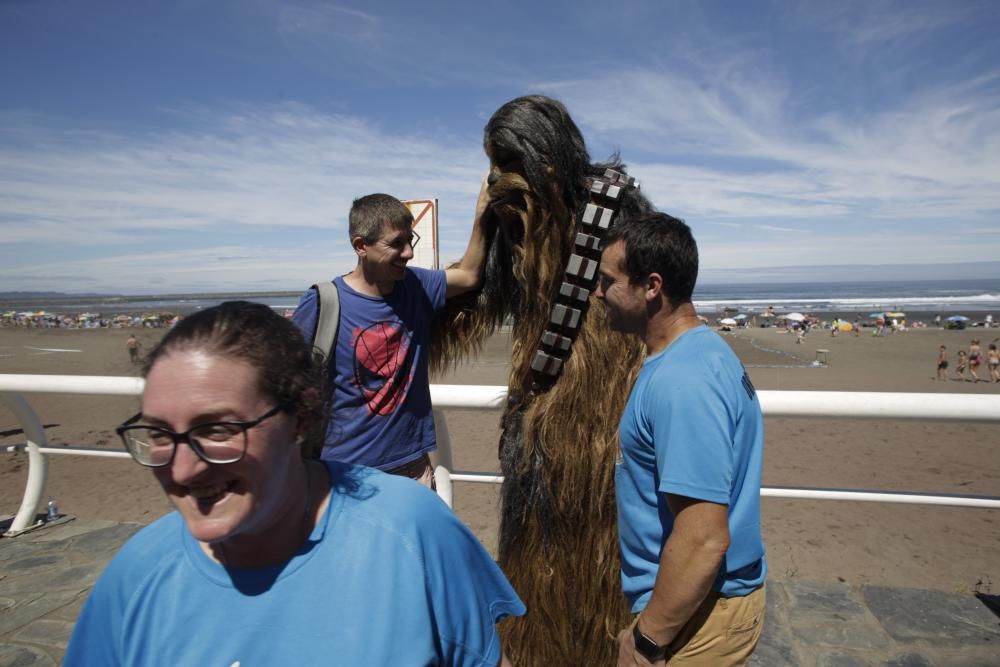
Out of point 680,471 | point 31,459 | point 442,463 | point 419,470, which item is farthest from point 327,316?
point 31,459

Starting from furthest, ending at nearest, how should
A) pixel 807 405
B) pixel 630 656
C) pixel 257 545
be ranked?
pixel 807 405, pixel 630 656, pixel 257 545

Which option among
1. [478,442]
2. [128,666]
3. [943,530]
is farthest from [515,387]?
[478,442]

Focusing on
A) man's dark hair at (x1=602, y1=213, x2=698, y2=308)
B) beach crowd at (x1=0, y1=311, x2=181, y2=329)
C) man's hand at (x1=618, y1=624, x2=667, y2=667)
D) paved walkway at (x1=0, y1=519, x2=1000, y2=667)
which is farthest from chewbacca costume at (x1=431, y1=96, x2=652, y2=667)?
beach crowd at (x1=0, y1=311, x2=181, y2=329)

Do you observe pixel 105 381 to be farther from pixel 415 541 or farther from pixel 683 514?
pixel 683 514

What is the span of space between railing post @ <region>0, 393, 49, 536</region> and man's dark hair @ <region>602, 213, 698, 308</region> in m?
3.61

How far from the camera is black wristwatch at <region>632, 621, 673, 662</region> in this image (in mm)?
1427

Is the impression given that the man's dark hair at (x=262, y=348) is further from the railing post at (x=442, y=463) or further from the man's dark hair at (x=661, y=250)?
the railing post at (x=442, y=463)

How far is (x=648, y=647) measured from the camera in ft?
4.70

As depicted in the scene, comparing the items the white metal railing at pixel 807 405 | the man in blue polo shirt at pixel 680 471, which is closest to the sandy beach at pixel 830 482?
the white metal railing at pixel 807 405

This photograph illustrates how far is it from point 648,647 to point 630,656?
0.07 meters

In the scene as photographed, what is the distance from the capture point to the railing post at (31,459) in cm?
358

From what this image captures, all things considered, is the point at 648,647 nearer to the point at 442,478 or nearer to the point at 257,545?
the point at 257,545

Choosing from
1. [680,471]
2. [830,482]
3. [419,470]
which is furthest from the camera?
[830,482]

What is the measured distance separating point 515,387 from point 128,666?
114 cm
